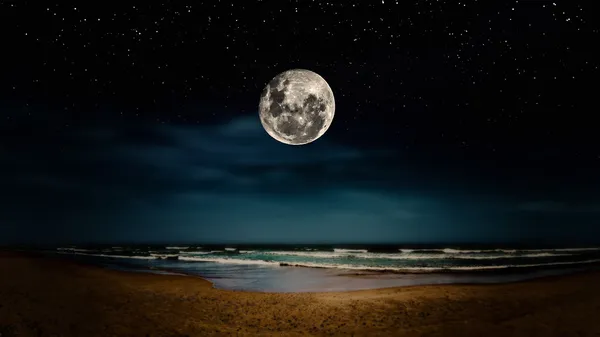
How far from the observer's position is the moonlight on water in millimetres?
9203

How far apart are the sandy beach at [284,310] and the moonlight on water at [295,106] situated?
192 inches

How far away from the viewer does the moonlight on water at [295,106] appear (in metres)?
9.20

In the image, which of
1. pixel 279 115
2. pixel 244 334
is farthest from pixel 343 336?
pixel 279 115

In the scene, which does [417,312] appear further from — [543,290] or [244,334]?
[543,290]

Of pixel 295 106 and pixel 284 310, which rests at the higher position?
pixel 295 106

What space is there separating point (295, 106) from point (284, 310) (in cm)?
567

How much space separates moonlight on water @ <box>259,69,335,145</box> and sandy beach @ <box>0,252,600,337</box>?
487 centimetres

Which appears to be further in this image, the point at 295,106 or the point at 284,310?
the point at 284,310

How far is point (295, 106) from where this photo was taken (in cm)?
917

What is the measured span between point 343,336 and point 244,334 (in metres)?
2.21

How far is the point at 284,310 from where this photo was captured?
32.0 ft

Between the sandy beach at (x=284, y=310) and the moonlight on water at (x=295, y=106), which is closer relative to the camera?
the sandy beach at (x=284, y=310)

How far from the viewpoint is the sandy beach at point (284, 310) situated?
773cm

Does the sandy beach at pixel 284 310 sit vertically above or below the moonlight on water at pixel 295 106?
below
